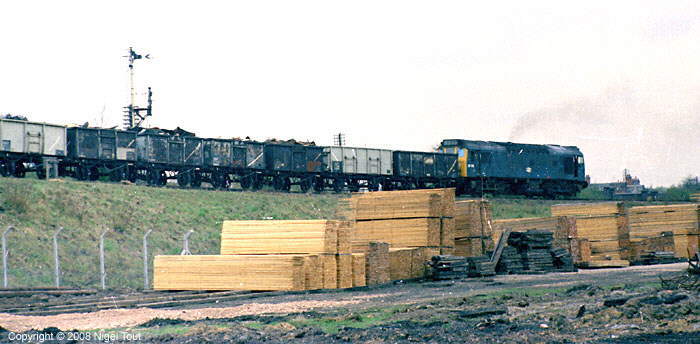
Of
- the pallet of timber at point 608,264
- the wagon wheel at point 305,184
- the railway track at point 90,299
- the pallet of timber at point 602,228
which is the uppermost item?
the wagon wheel at point 305,184

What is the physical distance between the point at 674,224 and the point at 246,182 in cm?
2337

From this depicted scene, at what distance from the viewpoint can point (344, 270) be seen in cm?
2120

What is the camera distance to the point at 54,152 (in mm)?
41844

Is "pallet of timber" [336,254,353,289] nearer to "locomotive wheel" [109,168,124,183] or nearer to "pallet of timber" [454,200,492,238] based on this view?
"pallet of timber" [454,200,492,238]

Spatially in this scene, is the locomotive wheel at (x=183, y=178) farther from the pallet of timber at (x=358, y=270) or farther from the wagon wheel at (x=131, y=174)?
the pallet of timber at (x=358, y=270)

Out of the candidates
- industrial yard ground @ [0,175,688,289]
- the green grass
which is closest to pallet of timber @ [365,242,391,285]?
industrial yard ground @ [0,175,688,289]

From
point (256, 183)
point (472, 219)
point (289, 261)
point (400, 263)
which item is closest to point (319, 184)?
point (256, 183)

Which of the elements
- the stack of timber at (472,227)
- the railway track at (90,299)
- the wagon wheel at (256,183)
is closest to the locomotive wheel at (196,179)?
the wagon wheel at (256,183)

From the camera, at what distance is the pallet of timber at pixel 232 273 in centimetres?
2025

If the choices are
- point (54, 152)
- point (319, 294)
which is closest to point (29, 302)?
point (319, 294)

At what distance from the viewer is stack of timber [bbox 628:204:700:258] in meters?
35.0

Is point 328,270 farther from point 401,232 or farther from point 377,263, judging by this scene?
point 401,232

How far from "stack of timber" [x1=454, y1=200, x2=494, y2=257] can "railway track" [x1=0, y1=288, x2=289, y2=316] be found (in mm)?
7512

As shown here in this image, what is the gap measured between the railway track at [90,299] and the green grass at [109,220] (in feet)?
22.6
